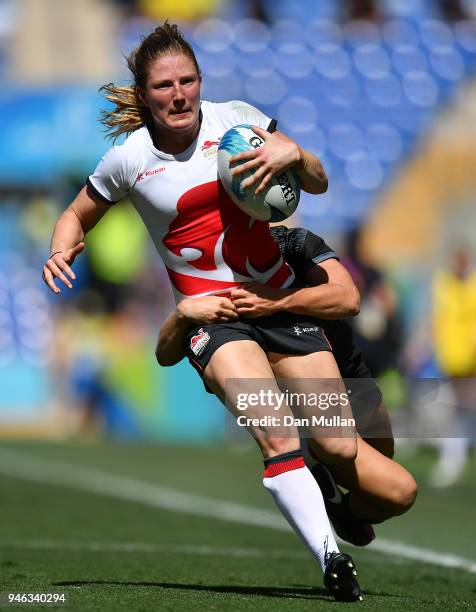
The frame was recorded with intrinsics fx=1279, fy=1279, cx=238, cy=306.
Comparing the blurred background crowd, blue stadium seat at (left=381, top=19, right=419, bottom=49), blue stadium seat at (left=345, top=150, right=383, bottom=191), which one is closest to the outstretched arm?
the blurred background crowd

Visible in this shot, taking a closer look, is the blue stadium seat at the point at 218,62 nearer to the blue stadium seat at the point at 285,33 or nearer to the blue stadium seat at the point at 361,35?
the blue stadium seat at the point at 285,33

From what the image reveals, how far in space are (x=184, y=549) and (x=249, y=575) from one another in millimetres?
1307

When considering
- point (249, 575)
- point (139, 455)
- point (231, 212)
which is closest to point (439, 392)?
point (139, 455)

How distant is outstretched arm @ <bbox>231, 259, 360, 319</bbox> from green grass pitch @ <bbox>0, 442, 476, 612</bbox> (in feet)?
3.71

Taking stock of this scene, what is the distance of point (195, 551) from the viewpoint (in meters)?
7.29

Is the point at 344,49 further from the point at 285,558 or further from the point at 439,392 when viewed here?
the point at 285,558

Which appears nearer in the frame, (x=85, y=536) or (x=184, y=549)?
(x=184, y=549)

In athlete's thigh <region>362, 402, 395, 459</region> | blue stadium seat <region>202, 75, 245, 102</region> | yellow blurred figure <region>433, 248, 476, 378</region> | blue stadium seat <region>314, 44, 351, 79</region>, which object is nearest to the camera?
athlete's thigh <region>362, 402, 395, 459</region>

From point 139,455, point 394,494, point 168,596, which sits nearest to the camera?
point 168,596

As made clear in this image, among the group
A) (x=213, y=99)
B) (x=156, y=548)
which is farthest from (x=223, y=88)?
(x=156, y=548)

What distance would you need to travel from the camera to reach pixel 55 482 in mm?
11414

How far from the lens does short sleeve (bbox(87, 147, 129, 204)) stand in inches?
200

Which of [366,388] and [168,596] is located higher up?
[366,388]

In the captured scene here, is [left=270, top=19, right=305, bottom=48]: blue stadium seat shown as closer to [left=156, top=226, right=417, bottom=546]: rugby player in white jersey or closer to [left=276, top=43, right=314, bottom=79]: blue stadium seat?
[left=276, top=43, right=314, bottom=79]: blue stadium seat
